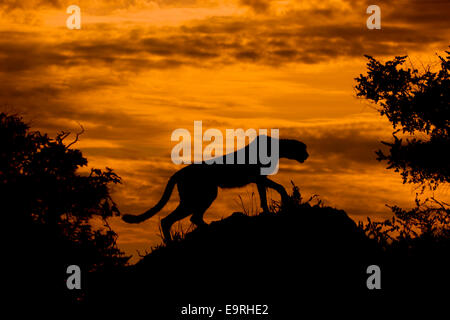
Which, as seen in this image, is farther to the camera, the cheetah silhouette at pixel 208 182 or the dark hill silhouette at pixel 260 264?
the cheetah silhouette at pixel 208 182

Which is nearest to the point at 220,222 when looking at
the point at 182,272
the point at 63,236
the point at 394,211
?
the point at 182,272

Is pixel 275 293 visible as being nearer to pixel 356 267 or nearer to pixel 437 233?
pixel 356 267

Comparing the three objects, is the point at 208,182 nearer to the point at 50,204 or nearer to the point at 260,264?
the point at 260,264

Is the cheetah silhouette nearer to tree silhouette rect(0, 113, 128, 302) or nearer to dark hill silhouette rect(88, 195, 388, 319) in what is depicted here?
dark hill silhouette rect(88, 195, 388, 319)

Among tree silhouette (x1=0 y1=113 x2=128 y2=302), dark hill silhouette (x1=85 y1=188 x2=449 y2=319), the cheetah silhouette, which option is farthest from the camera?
tree silhouette (x1=0 y1=113 x2=128 y2=302)

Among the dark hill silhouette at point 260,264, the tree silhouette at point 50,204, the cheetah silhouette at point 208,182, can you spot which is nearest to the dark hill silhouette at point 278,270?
the dark hill silhouette at point 260,264

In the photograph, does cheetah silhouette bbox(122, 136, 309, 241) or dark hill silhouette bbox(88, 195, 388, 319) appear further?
cheetah silhouette bbox(122, 136, 309, 241)

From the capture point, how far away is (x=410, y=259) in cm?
1437

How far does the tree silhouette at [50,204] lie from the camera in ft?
73.8

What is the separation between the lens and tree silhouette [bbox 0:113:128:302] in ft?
73.8

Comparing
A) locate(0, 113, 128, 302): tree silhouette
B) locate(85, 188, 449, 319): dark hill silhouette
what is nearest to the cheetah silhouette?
locate(85, 188, 449, 319): dark hill silhouette

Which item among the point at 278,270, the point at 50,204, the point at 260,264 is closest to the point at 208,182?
the point at 260,264

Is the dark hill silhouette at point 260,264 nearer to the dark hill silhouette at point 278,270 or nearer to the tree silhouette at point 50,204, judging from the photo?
the dark hill silhouette at point 278,270

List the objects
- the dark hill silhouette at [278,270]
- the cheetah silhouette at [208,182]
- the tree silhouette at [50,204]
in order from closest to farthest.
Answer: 1. the dark hill silhouette at [278,270]
2. the cheetah silhouette at [208,182]
3. the tree silhouette at [50,204]
